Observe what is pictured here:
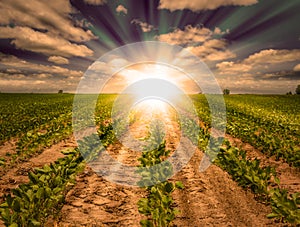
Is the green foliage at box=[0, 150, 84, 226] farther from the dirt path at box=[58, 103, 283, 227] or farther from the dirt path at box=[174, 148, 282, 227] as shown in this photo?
the dirt path at box=[174, 148, 282, 227]

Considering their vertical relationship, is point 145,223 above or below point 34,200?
below

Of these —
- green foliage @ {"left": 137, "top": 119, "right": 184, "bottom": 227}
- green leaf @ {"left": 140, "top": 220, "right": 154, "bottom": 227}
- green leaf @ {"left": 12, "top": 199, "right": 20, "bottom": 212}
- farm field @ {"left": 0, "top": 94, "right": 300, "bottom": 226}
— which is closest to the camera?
green leaf @ {"left": 12, "top": 199, "right": 20, "bottom": 212}

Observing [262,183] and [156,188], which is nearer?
[156,188]

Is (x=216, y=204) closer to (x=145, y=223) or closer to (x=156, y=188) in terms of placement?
(x=156, y=188)

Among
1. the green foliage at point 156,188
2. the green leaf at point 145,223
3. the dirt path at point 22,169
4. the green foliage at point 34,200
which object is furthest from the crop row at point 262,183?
the dirt path at point 22,169

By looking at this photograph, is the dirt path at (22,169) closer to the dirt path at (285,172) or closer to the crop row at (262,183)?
the crop row at (262,183)

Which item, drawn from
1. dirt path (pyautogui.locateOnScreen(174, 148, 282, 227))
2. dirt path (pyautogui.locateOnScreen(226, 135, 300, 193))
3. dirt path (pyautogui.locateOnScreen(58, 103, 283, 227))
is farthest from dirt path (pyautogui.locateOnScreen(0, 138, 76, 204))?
dirt path (pyautogui.locateOnScreen(226, 135, 300, 193))

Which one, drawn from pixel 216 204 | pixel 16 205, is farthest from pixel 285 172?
pixel 16 205

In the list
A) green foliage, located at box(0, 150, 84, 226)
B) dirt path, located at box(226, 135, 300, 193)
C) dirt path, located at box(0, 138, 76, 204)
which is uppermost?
green foliage, located at box(0, 150, 84, 226)

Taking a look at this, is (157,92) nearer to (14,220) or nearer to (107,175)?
(107,175)

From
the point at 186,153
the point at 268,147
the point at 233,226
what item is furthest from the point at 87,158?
the point at 268,147

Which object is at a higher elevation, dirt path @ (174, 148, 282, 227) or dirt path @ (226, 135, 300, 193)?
dirt path @ (226, 135, 300, 193)

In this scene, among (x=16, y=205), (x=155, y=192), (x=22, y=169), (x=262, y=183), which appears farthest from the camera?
(x=22, y=169)

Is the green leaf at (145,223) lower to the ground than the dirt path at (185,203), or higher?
higher
